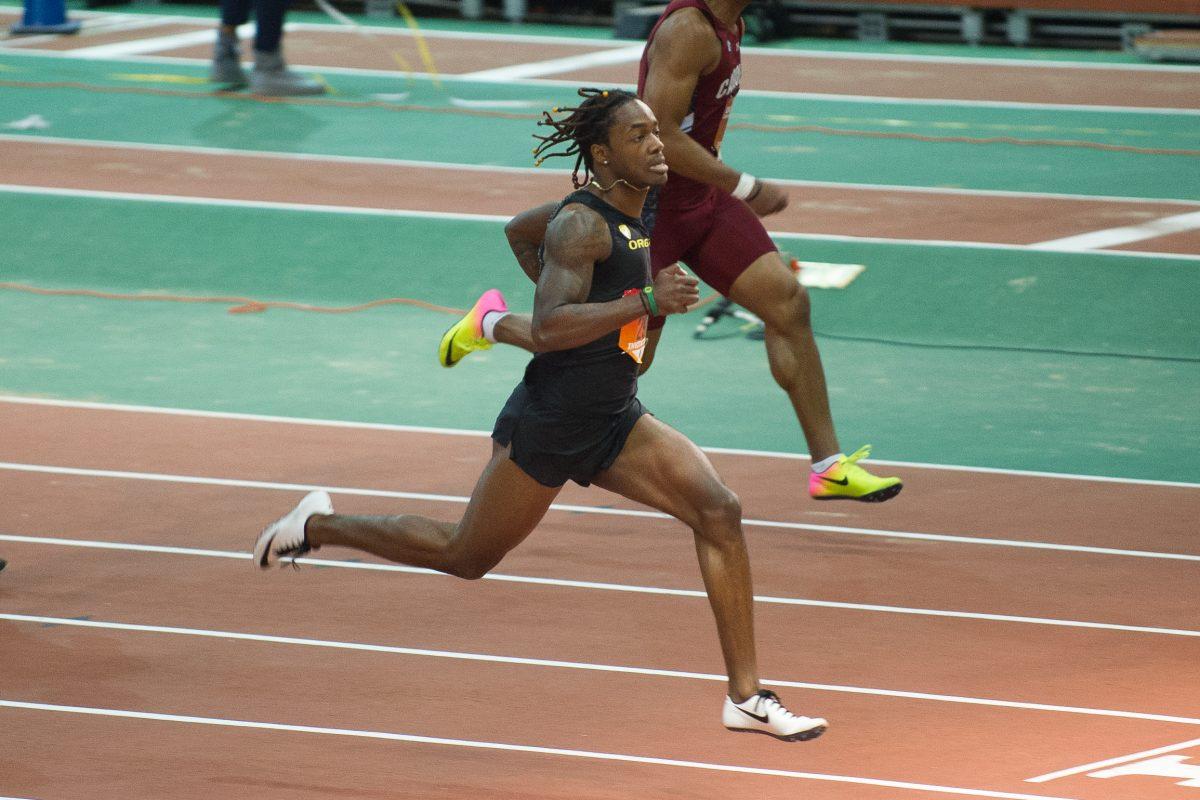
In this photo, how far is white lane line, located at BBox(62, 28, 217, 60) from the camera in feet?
61.9

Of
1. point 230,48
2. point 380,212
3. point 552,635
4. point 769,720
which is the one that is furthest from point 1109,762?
point 230,48

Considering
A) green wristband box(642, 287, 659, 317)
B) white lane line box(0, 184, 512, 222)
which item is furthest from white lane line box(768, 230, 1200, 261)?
green wristband box(642, 287, 659, 317)

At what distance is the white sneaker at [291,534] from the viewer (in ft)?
20.6

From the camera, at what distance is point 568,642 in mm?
6527

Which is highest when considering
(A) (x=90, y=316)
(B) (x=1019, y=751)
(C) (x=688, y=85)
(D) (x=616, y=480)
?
(C) (x=688, y=85)

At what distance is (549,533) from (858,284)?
4445mm

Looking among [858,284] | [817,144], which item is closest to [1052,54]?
[817,144]

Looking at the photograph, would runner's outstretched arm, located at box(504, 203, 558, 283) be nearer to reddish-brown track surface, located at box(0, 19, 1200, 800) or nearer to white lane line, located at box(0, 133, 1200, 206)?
reddish-brown track surface, located at box(0, 19, 1200, 800)

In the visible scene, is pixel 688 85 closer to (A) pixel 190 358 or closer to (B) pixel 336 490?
(B) pixel 336 490

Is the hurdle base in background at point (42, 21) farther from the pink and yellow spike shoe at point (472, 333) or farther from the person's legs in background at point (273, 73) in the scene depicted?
the pink and yellow spike shoe at point (472, 333)

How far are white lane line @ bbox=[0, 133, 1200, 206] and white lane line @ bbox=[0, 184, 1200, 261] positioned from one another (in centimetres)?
135

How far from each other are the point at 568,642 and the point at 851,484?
165 centimetres

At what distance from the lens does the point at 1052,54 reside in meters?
18.9

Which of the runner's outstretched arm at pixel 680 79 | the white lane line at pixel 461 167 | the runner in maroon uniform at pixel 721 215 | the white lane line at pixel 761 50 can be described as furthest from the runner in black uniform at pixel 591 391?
the white lane line at pixel 761 50
